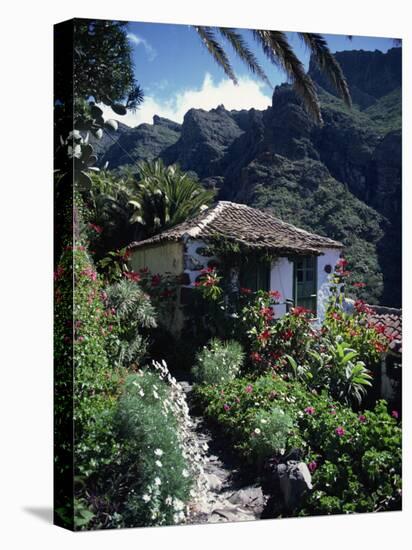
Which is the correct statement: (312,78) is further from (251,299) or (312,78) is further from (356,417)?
(356,417)

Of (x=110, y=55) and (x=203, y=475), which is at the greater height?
(x=110, y=55)

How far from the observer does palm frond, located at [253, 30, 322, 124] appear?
810cm

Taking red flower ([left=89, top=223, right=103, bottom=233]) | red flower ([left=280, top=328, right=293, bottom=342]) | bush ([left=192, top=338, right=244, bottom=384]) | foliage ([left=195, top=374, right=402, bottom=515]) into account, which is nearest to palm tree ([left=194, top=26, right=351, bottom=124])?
red flower ([left=89, top=223, right=103, bottom=233])

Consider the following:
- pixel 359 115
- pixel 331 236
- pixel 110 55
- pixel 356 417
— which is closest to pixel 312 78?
pixel 359 115

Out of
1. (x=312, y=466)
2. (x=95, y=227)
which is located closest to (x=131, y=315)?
(x=95, y=227)

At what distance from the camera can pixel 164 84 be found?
7.64m

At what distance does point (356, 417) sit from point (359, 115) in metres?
3.24

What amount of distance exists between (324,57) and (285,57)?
0.49m

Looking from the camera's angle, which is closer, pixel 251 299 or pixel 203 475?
pixel 203 475

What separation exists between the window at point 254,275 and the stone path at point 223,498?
1374 mm

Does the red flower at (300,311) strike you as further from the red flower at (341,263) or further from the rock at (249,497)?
the rock at (249,497)

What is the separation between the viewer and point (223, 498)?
7402 millimetres

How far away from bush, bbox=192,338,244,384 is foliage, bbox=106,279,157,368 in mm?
590

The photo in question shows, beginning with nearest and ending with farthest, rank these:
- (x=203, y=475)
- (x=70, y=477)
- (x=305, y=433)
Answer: (x=70, y=477) < (x=203, y=475) < (x=305, y=433)
